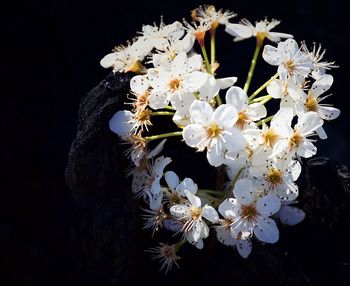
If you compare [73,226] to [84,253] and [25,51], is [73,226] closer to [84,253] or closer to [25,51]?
[84,253]

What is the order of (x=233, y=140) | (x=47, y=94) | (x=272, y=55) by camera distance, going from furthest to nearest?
(x=47, y=94) < (x=272, y=55) < (x=233, y=140)

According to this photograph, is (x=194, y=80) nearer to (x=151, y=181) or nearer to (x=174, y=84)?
(x=174, y=84)

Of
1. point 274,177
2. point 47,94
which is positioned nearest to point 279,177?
point 274,177

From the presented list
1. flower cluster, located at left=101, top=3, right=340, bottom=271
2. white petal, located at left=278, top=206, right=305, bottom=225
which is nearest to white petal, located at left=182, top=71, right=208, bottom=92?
flower cluster, located at left=101, top=3, right=340, bottom=271

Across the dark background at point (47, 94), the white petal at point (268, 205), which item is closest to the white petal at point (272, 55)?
the white petal at point (268, 205)

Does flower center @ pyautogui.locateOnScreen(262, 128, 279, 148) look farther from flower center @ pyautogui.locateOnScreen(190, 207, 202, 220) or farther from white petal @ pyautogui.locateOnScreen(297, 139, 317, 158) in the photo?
flower center @ pyautogui.locateOnScreen(190, 207, 202, 220)

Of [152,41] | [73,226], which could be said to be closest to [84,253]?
[73,226]

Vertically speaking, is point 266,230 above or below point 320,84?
below

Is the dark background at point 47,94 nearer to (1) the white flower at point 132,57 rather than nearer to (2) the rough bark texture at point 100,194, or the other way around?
(2) the rough bark texture at point 100,194
